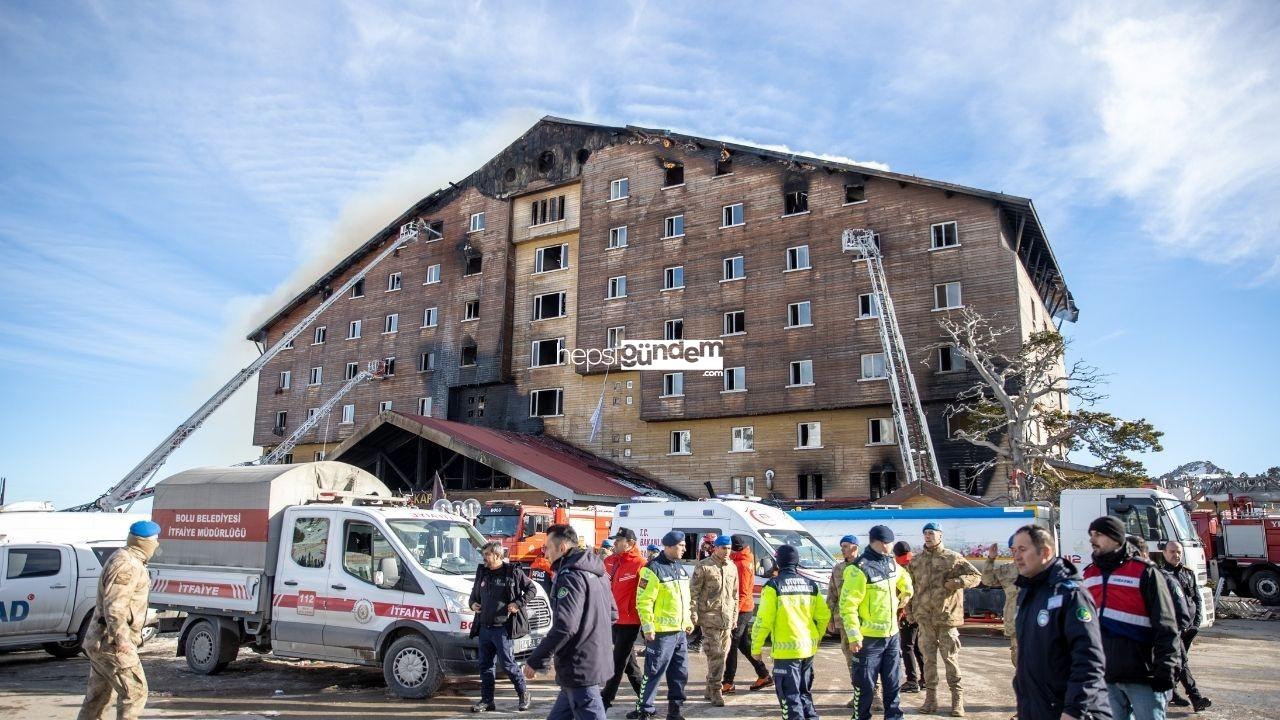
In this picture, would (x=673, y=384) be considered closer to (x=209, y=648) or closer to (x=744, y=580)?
(x=744, y=580)

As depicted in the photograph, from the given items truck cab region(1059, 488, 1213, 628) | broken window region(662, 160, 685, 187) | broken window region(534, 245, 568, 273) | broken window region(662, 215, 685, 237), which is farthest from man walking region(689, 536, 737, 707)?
broken window region(534, 245, 568, 273)

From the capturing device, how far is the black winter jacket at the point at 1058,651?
14.1 ft

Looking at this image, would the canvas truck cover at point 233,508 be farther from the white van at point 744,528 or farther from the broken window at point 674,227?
the broken window at point 674,227

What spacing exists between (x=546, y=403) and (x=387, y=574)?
1133 inches

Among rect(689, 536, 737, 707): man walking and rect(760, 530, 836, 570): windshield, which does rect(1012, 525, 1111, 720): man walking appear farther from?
rect(760, 530, 836, 570): windshield

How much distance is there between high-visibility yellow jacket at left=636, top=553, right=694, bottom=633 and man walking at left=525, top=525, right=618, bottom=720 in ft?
7.64

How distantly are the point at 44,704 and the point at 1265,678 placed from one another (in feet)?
51.4

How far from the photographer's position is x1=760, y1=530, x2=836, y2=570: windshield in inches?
578

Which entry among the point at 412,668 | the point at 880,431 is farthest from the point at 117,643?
the point at 880,431

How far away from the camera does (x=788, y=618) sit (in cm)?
753

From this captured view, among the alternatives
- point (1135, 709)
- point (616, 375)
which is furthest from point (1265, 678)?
point (616, 375)

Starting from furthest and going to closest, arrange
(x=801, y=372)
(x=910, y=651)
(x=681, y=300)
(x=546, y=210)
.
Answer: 1. (x=546, y=210)
2. (x=681, y=300)
3. (x=801, y=372)
4. (x=910, y=651)

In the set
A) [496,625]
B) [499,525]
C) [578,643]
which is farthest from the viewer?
[499,525]

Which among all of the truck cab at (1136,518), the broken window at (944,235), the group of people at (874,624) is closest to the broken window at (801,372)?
the broken window at (944,235)
